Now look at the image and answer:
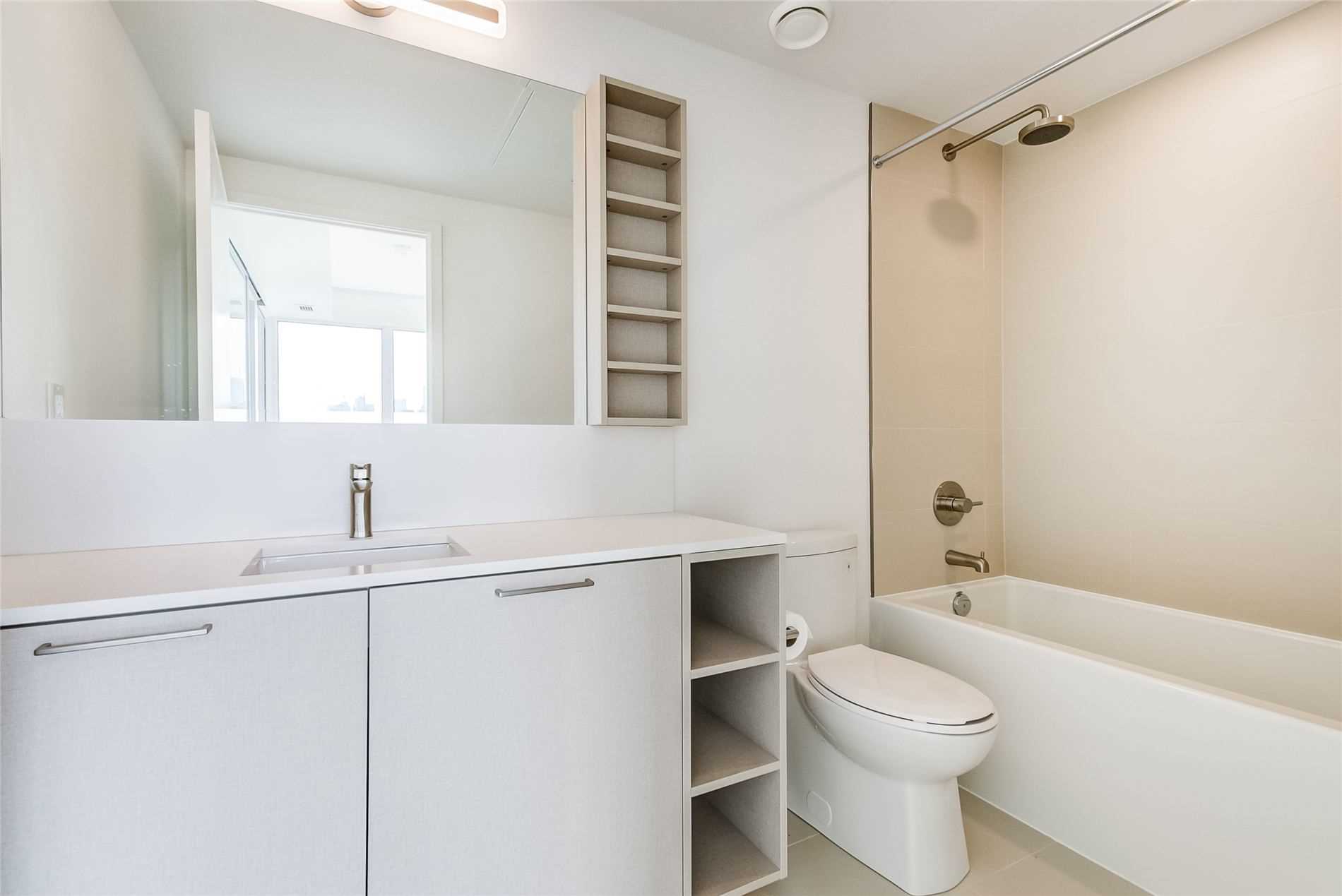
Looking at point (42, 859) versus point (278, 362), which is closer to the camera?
point (42, 859)

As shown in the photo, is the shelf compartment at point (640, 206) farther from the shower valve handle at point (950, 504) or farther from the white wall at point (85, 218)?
the shower valve handle at point (950, 504)

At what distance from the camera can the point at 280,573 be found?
1114mm

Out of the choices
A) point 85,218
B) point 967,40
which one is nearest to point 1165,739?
point 967,40

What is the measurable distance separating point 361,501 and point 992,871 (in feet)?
5.74

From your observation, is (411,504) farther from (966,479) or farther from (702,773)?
(966,479)

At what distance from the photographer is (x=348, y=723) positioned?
100 centimetres

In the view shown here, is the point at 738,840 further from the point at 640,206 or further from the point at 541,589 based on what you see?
the point at 640,206

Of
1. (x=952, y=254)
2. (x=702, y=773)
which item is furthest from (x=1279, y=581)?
(x=702, y=773)

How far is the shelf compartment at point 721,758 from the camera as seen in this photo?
4.45ft

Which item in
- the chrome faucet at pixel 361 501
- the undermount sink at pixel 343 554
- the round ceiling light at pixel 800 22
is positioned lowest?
the undermount sink at pixel 343 554

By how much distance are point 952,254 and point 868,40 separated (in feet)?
2.91

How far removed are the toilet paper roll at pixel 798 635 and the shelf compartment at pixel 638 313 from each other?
911 millimetres

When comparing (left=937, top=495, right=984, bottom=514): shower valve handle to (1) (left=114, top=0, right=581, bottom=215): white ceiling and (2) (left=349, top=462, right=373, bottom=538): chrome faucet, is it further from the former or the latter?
(2) (left=349, top=462, right=373, bottom=538): chrome faucet

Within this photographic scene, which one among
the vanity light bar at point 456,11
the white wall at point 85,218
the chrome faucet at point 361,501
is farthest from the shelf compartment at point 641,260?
the white wall at point 85,218
